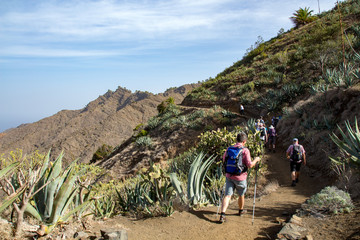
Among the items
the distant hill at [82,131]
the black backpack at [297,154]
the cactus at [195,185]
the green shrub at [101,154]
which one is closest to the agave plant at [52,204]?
the cactus at [195,185]

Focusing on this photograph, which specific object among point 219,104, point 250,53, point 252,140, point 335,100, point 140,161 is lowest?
point 140,161

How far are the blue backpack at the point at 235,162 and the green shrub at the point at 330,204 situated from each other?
1.23m

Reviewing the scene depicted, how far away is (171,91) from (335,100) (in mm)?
73994

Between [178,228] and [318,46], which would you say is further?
[318,46]

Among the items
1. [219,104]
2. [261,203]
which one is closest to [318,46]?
[219,104]

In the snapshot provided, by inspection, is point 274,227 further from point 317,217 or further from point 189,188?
point 189,188

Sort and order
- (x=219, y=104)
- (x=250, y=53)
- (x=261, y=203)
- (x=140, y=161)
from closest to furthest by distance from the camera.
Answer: (x=261, y=203) → (x=140, y=161) → (x=219, y=104) → (x=250, y=53)

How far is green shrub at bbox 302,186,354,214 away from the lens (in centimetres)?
419

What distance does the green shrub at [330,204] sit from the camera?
13.8ft

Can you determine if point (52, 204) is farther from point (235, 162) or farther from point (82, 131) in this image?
point (82, 131)

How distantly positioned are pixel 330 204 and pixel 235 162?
5.33 feet

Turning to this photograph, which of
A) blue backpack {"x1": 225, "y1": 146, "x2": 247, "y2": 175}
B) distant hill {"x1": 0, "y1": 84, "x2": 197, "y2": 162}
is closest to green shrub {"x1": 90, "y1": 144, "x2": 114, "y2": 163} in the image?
distant hill {"x1": 0, "y1": 84, "x2": 197, "y2": 162}

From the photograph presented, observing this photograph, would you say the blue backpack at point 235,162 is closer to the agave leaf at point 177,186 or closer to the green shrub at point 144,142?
the agave leaf at point 177,186

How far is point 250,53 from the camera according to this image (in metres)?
34.9
